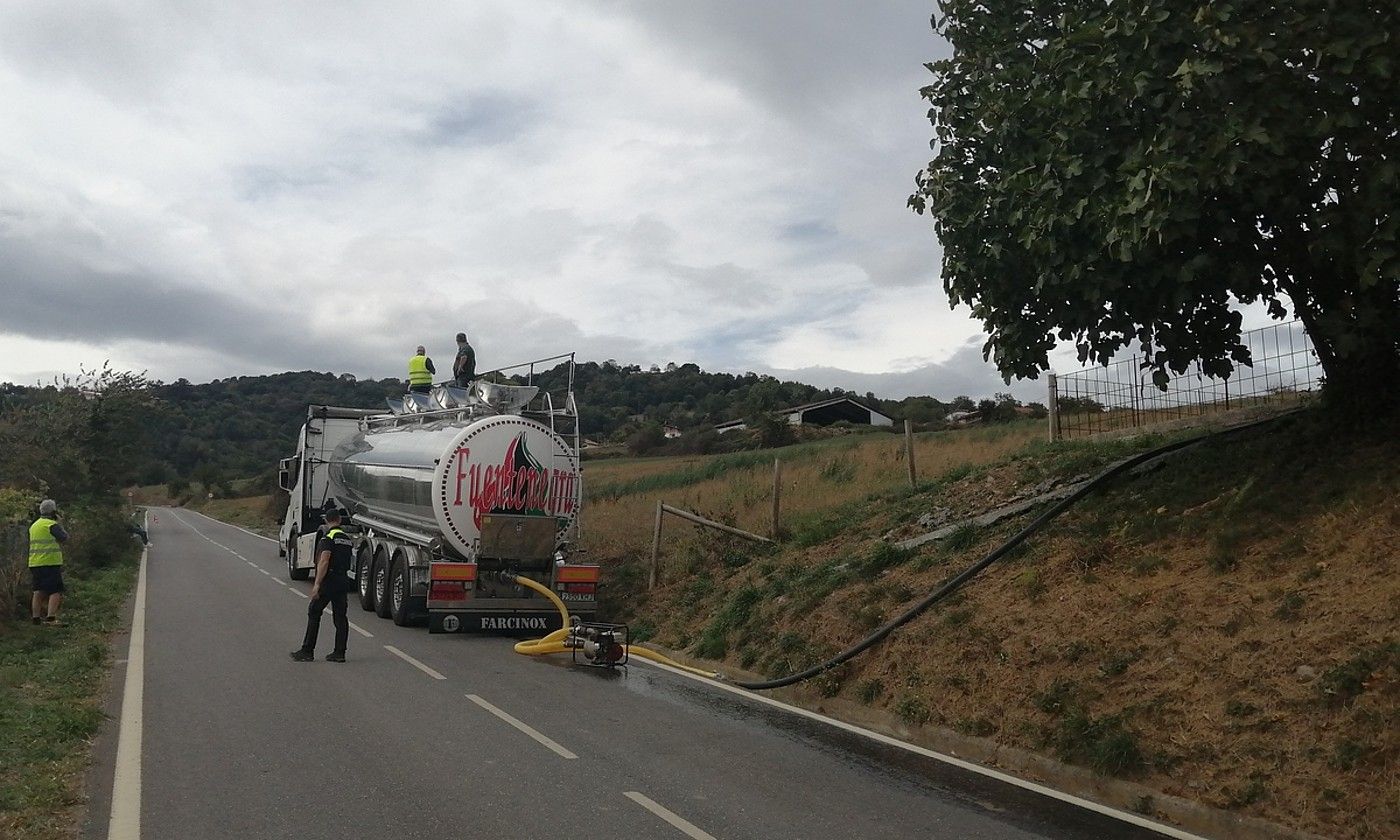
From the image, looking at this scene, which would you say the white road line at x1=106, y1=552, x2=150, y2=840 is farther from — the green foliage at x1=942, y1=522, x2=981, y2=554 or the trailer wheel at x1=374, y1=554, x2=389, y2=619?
the green foliage at x1=942, y1=522, x2=981, y2=554

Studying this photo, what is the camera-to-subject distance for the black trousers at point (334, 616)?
1184 centimetres

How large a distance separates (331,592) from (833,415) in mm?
52720

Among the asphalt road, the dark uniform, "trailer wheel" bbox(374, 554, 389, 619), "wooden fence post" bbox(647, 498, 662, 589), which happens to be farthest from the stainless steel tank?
the asphalt road

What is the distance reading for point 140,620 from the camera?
50.7 ft

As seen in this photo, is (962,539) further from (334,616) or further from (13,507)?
(13,507)

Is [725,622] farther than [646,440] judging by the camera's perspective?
No

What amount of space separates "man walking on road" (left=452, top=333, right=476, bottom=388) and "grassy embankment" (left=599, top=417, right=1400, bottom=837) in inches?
231

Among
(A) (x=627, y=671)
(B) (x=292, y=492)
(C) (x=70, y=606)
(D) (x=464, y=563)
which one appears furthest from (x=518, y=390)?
(B) (x=292, y=492)

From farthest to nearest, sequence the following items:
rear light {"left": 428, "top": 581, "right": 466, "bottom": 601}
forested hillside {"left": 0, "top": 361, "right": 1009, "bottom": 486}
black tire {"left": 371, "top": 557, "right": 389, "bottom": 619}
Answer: forested hillside {"left": 0, "top": 361, "right": 1009, "bottom": 486}, black tire {"left": 371, "top": 557, "right": 389, "bottom": 619}, rear light {"left": 428, "top": 581, "right": 466, "bottom": 601}

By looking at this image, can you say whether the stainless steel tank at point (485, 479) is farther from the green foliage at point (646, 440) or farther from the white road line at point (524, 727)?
the green foliage at point (646, 440)

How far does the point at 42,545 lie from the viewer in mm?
13516

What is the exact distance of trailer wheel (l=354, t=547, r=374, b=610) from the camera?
17.4 meters

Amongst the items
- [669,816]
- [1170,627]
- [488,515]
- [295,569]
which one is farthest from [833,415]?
[669,816]

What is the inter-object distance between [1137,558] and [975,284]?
3155mm
